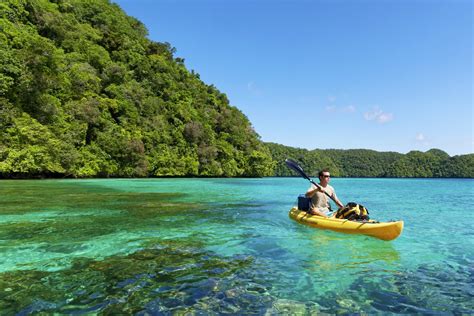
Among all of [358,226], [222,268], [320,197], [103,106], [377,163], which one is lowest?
A: [222,268]

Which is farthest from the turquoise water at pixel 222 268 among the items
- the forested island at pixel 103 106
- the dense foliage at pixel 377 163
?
the dense foliage at pixel 377 163

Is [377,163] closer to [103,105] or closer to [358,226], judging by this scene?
[103,105]

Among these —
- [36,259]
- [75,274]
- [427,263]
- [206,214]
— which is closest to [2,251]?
[36,259]

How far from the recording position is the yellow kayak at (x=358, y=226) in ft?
26.4

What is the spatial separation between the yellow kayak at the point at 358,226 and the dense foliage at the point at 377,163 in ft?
339

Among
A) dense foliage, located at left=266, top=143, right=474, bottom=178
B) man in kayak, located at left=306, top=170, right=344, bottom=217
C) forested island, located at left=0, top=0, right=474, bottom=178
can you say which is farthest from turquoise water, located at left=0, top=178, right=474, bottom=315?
dense foliage, located at left=266, top=143, right=474, bottom=178

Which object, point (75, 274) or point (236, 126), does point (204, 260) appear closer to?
point (75, 274)

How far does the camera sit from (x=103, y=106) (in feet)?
156

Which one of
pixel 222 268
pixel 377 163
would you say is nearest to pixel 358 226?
pixel 222 268

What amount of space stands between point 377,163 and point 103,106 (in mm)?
127281

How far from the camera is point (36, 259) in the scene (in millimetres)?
6363

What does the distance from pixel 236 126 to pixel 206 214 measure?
203 ft

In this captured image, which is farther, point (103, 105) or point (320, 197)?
point (103, 105)

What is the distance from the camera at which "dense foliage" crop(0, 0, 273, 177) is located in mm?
35219
